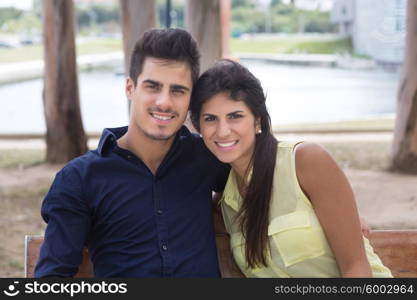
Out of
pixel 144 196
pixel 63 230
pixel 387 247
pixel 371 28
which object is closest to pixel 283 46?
pixel 371 28

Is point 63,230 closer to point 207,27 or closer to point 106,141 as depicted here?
point 106,141

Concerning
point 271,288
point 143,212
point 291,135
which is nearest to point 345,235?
point 271,288

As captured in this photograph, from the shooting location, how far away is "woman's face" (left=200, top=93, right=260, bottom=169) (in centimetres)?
225

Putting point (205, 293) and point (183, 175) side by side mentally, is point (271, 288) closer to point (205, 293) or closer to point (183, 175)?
point (205, 293)

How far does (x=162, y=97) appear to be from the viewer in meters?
2.27

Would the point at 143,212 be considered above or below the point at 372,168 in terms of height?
above

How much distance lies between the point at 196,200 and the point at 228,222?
165 mm

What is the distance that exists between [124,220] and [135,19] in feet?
17.2

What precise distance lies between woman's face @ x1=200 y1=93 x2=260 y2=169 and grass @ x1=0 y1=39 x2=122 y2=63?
3932 cm

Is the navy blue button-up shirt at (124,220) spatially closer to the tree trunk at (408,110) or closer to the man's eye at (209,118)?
the man's eye at (209,118)

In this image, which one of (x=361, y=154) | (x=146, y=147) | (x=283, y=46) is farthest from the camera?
(x=283, y=46)

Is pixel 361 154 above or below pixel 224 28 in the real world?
below

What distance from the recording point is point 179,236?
89.7 inches

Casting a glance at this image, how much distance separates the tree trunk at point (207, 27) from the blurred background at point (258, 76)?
0.01 metres
